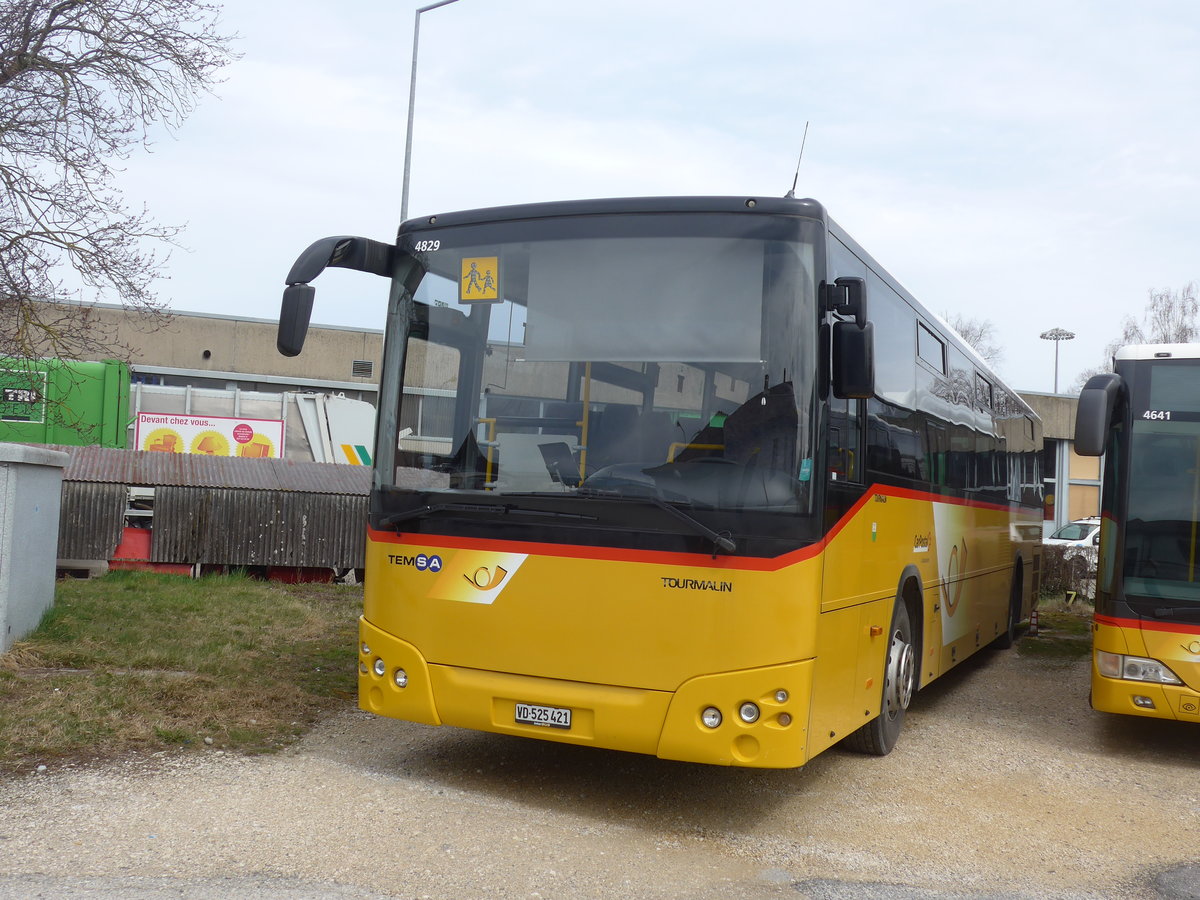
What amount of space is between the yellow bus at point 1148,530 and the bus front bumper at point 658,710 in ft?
10.8

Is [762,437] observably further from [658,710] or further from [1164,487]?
[1164,487]

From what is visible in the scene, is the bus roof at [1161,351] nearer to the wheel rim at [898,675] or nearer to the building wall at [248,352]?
the wheel rim at [898,675]

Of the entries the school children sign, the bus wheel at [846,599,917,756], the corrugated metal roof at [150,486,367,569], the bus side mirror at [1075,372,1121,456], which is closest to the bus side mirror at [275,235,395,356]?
the bus wheel at [846,599,917,756]

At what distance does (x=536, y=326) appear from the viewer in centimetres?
606

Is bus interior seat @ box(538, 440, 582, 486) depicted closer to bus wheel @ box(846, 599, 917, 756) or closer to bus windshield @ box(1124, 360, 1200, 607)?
bus wheel @ box(846, 599, 917, 756)

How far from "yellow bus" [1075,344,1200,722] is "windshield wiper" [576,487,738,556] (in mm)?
3251

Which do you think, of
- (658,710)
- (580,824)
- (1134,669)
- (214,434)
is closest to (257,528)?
(214,434)

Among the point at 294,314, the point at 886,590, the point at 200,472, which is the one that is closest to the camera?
the point at 294,314

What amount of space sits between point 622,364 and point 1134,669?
4.51 meters

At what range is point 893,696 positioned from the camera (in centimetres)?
754

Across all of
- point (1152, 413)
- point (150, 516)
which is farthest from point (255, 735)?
point (150, 516)

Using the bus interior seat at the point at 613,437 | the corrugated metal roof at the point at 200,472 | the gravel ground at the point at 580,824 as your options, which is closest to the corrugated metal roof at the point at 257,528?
the corrugated metal roof at the point at 200,472

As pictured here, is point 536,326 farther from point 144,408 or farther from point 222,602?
point 144,408

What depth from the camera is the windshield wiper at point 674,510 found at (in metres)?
5.49
